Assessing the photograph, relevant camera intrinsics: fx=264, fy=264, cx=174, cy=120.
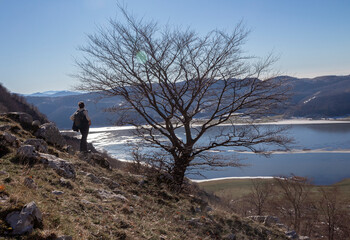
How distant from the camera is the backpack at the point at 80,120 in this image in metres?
10.6

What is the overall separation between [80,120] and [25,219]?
751 cm

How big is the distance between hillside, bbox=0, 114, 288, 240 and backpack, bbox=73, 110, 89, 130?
35.0 inches

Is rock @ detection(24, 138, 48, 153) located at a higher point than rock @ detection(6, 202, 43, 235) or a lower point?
higher

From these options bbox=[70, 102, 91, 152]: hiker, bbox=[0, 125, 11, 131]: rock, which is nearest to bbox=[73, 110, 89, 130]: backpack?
bbox=[70, 102, 91, 152]: hiker

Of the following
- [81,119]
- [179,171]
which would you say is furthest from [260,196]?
[81,119]

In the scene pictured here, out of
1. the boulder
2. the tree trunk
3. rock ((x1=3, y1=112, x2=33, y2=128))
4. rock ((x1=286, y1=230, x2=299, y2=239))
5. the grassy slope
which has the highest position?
rock ((x1=3, y1=112, x2=33, y2=128))

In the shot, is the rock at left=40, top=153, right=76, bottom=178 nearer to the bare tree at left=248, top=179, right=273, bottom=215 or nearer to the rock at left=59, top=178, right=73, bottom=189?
the rock at left=59, top=178, right=73, bottom=189

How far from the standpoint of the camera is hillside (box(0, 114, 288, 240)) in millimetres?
3920

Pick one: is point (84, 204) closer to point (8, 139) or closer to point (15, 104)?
point (8, 139)

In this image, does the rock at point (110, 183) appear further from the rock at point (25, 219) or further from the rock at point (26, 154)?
the rock at point (25, 219)

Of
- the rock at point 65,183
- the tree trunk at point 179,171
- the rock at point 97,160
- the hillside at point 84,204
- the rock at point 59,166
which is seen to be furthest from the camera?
the tree trunk at point 179,171

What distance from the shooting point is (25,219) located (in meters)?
3.49

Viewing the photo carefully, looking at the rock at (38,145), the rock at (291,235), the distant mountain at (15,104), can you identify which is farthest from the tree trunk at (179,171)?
the distant mountain at (15,104)

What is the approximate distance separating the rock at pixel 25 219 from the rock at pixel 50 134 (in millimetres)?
6810
